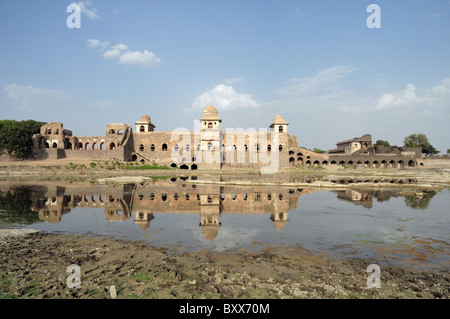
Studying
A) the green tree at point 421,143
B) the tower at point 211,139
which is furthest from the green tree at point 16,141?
the green tree at point 421,143

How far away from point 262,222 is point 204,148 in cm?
3767

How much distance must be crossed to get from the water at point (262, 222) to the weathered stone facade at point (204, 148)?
31.0 m

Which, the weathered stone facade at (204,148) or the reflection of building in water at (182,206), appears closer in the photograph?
the reflection of building in water at (182,206)

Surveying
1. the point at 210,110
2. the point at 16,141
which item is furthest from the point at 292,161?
the point at 16,141

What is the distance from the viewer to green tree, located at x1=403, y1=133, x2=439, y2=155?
7188 cm

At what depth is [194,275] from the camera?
5352 millimetres

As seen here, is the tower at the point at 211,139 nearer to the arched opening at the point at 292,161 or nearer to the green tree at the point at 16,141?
the arched opening at the point at 292,161

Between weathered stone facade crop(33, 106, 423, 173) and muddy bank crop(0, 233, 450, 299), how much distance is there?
38.7 metres

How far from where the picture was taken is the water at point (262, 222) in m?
7.40

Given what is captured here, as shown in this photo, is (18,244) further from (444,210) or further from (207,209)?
(444,210)

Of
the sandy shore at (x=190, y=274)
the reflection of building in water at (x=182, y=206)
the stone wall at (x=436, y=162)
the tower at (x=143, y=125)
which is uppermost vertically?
the tower at (x=143, y=125)

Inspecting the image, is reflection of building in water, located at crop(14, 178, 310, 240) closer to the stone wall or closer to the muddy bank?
the muddy bank

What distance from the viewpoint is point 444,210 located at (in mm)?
13180

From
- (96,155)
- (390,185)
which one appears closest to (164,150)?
(96,155)
